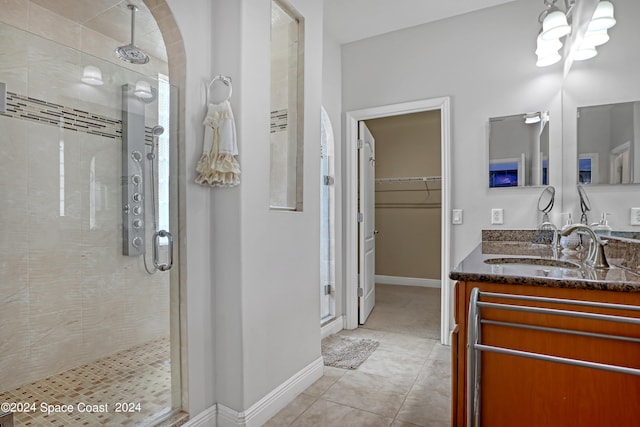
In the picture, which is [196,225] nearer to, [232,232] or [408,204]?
[232,232]

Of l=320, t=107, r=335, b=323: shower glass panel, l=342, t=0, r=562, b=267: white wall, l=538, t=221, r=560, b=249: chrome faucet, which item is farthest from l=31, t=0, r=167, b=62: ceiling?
l=538, t=221, r=560, b=249: chrome faucet

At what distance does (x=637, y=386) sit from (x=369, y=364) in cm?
165

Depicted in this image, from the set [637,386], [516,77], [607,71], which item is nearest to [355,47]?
[516,77]

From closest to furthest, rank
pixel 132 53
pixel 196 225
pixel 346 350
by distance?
pixel 196 225 → pixel 132 53 → pixel 346 350

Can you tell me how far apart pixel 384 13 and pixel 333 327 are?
270 centimetres

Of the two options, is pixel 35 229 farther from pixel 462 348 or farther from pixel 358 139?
pixel 358 139

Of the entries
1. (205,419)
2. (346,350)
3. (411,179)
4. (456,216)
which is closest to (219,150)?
(205,419)

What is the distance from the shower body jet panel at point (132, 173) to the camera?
153 centimetres

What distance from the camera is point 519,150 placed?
2678 millimetres

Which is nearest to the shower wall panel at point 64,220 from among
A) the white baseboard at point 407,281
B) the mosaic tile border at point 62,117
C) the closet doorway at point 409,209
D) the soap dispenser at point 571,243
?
the mosaic tile border at point 62,117

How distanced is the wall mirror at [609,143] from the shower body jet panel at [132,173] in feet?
6.37

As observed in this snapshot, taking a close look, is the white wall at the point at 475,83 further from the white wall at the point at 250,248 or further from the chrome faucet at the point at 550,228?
the white wall at the point at 250,248

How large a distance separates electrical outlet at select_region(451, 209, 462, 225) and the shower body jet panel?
2.30 m

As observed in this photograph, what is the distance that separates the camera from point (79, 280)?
1.55m
